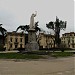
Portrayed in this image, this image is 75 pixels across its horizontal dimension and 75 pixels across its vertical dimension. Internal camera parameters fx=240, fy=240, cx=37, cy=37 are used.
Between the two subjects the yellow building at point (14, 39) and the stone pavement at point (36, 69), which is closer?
the stone pavement at point (36, 69)

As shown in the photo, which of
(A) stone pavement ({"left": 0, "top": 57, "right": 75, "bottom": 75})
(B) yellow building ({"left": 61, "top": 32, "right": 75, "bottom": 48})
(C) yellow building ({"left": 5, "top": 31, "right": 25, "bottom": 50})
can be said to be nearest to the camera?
(A) stone pavement ({"left": 0, "top": 57, "right": 75, "bottom": 75})

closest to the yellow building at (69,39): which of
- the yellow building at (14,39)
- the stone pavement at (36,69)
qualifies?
the yellow building at (14,39)

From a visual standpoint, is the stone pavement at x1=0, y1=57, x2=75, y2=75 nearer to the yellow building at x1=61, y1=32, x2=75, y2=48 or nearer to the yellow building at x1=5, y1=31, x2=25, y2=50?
the yellow building at x1=5, y1=31, x2=25, y2=50

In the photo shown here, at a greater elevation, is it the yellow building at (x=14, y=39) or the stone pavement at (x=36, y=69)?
the yellow building at (x=14, y=39)

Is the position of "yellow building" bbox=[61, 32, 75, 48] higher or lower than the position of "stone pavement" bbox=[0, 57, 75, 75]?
higher

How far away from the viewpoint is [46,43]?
435 ft

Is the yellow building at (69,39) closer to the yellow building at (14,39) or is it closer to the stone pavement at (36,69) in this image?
the yellow building at (14,39)

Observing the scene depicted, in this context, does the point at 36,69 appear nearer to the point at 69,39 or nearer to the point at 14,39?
the point at 14,39

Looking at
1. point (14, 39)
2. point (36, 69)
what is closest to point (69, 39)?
point (14, 39)

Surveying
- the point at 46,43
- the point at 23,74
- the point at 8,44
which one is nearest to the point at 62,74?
the point at 23,74

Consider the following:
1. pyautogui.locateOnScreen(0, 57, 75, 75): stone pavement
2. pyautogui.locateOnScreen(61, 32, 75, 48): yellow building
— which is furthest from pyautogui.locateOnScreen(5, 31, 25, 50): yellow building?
pyautogui.locateOnScreen(0, 57, 75, 75): stone pavement

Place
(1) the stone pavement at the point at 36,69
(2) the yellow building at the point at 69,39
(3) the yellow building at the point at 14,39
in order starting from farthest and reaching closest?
(2) the yellow building at the point at 69,39, (3) the yellow building at the point at 14,39, (1) the stone pavement at the point at 36,69

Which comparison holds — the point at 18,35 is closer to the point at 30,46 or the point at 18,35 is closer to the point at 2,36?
the point at 2,36

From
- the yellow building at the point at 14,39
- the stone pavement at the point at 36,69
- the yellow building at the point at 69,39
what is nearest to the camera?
the stone pavement at the point at 36,69
